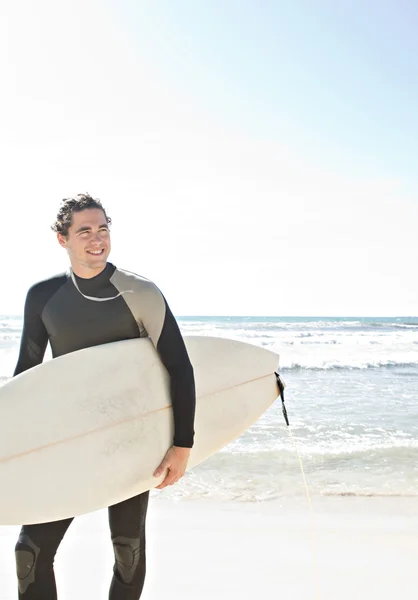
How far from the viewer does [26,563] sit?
5.14ft

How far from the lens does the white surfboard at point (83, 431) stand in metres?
1.67

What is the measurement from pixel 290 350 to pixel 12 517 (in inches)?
522

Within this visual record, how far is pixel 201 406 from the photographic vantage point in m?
2.11

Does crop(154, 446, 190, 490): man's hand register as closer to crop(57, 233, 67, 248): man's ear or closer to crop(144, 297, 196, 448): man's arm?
crop(144, 297, 196, 448): man's arm

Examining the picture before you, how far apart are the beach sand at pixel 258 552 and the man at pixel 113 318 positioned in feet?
2.69

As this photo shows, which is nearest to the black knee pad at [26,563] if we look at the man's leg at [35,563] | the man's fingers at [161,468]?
the man's leg at [35,563]

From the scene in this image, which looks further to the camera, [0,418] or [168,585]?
[168,585]

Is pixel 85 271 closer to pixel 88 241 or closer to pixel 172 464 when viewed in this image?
pixel 88 241

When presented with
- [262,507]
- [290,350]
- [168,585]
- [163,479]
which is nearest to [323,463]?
[262,507]

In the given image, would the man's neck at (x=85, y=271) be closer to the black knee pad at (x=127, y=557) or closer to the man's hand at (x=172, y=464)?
the man's hand at (x=172, y=464)

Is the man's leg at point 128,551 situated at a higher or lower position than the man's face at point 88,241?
lower

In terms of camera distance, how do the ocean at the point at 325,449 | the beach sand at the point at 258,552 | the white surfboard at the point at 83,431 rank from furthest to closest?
the ocean at the point at 325,449, the beach sand at the point at 258,552, the white surfboard at the point at 83,431

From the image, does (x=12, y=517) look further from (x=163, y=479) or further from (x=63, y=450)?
(x=163, y=479)

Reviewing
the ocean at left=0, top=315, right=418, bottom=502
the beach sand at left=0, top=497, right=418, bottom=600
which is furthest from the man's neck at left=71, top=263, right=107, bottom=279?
the beach sand at left=0, top=497, right=418, bottom=600
